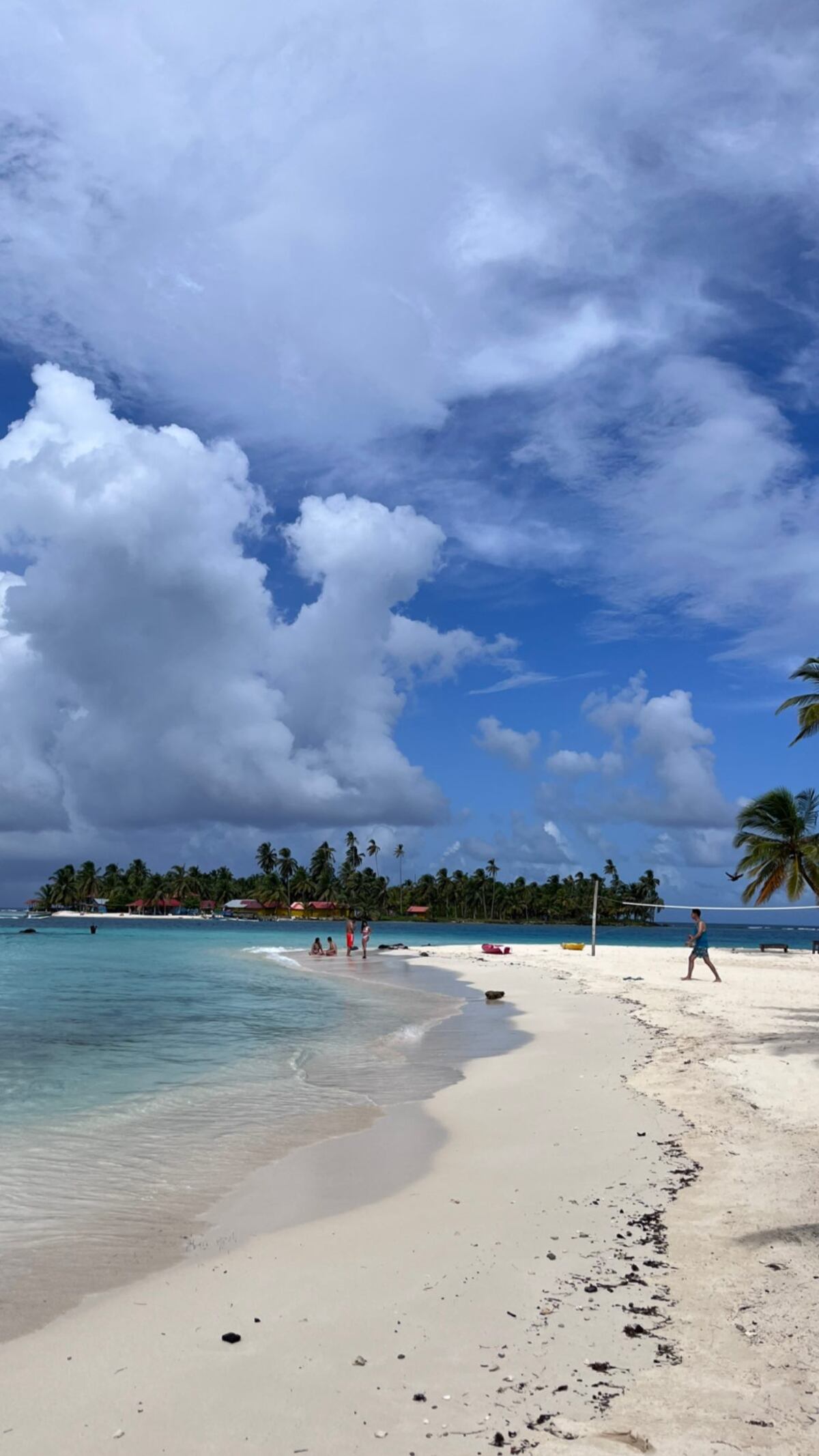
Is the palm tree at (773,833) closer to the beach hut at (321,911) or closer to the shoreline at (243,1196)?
the shoreline at (243,1196)

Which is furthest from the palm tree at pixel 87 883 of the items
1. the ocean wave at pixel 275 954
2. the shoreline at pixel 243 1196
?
the shoreline at pixel 243 1196

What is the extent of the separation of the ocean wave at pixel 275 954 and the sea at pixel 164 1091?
11.2 metres

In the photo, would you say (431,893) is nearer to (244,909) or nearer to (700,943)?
(244,909)

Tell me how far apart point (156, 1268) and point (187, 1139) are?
11.6ft

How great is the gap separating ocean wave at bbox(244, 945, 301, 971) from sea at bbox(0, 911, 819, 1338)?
11199mm

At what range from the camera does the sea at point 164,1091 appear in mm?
6465

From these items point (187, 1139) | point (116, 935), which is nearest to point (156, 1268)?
point (187, 1139)

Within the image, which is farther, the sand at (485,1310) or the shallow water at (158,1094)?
the shallow water at (158,1094)

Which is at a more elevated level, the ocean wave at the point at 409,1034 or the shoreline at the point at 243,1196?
the shoreline at the point at 243,1196

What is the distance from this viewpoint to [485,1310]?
486cm

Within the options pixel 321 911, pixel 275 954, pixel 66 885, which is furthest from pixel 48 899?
pixel 275 954

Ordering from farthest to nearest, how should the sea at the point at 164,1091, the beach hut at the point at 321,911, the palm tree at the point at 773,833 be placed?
the beach hut at the point at 321,911 < the palm tree at the point at 773,833 < the sea at the point at 164,1091

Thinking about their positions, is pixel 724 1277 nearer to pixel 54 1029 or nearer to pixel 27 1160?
pixel 27 1160

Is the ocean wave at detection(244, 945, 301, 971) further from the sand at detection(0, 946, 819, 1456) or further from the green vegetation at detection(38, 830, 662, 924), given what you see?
the green vegetation at detection(38, 830, 662, 924)
